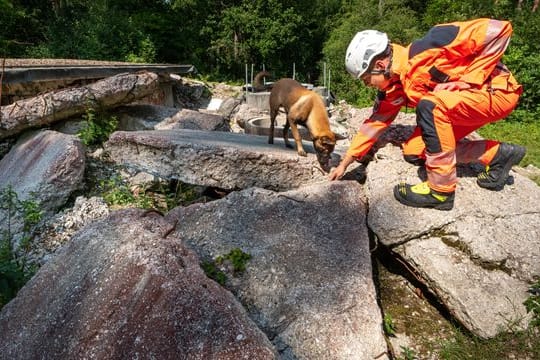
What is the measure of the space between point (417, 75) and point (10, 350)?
9.70 ft

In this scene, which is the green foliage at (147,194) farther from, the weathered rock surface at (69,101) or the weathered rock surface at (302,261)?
the weathered rock surface at (69,101)

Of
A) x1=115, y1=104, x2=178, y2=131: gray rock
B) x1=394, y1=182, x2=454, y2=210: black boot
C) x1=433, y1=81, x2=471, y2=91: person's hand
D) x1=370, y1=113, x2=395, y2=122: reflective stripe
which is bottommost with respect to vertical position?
x1=115, y1=104, x2=178, y2=131: gray rock

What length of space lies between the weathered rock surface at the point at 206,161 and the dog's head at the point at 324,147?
183mm

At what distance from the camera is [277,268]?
7.32ft

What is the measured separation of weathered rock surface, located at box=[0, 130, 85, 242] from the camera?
152 inches

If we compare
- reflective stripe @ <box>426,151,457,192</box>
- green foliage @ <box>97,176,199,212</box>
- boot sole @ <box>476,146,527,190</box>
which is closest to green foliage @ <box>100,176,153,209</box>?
green foliage @ <box>97,176,199,212</box>

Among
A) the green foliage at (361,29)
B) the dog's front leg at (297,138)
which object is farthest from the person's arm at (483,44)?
the green foliage at (361,29)

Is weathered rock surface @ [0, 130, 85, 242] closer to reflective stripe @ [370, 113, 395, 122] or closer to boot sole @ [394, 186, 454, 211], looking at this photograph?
reflective stripe @ [370, 113, 395, 122]

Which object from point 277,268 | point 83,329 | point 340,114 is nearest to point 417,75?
point 277,268

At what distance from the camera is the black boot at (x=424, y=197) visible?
8.68 feet

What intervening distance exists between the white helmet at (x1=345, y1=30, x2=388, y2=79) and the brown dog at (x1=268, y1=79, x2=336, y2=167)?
3.09 feet

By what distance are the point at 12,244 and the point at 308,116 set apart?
308 cm

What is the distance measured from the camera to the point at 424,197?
105 inches

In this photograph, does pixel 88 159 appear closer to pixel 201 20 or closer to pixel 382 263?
pixel 382 263
